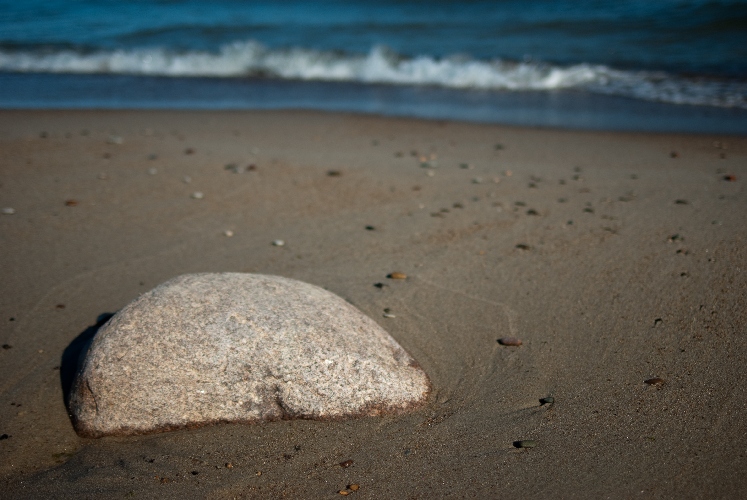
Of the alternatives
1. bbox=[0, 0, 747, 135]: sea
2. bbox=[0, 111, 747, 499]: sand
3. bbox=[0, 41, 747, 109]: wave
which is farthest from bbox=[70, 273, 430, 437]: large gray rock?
bbox=[0, 41, 747, 109]: wave

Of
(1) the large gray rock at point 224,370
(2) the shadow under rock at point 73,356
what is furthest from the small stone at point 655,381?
(2) the shadow under rock at point 73,356

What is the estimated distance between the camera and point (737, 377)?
10.8 ft

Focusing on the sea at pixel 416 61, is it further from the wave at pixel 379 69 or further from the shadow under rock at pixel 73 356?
the shadow under rock at pixel 73 356

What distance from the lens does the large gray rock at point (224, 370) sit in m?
3.02

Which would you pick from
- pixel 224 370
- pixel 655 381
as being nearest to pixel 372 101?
pixel 655 381

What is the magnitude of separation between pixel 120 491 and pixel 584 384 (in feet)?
7.16

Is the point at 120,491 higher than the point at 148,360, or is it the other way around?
the point at 148,360

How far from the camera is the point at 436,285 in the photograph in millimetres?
4434

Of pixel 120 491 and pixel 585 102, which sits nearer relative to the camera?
pixel 120 491

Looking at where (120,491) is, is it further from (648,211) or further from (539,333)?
(648,211)

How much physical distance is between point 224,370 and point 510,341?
160 cm

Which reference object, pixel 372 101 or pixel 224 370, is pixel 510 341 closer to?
pixel 224 370

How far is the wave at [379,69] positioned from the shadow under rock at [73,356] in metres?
9.35

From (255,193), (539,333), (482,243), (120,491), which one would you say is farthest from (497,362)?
(255,193)
